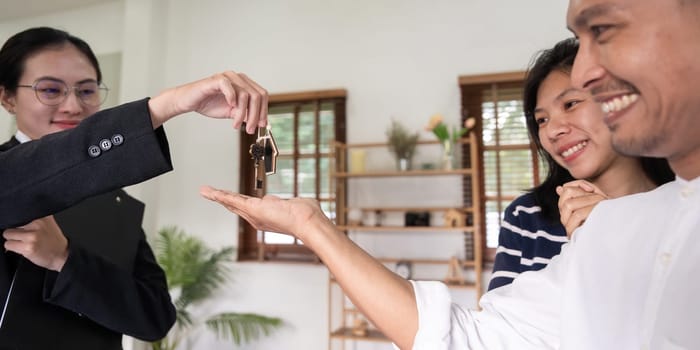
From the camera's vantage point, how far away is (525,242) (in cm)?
122

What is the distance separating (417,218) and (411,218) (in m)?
0.04

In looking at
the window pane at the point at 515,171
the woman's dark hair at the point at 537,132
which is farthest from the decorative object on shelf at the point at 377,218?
the woman's dark hair at the point at 537,132

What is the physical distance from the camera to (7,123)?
1.24 meters

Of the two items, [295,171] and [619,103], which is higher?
[295,171]

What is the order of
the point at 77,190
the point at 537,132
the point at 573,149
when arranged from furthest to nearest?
1. the point at 537,132
2. the point at 573,149
3. the point at 77,190

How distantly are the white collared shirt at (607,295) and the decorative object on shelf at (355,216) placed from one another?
2313mm

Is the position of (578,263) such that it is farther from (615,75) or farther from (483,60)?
(483,60)

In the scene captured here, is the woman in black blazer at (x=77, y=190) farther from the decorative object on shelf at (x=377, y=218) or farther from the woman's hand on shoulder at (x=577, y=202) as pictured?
the decorative object on shelf at (x=377, y=218)

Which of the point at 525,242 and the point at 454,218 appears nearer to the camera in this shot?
the point at 525,242

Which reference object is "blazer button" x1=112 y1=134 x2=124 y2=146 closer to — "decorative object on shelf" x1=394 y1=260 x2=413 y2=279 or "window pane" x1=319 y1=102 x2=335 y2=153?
"decorative object on shelf" x1=394 y1=260 x2=413 y2=279

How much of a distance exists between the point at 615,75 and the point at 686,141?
13 centimetres

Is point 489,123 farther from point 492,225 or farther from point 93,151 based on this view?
point 93,151

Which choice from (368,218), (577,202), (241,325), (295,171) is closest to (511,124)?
(368,218)

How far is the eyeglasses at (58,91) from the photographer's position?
1.03 meters
